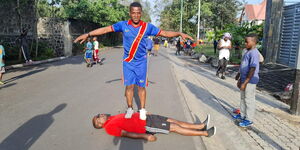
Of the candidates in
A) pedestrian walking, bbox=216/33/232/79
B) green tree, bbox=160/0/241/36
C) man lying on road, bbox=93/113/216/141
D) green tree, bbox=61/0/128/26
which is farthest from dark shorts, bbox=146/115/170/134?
green tree, bbox=160/0/241/36

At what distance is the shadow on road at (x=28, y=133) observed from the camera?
12.0 ft

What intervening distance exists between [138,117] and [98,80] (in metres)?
5.38

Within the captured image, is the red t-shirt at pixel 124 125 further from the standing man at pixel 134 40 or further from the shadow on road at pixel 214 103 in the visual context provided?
the shadow on road at pixel 214 103

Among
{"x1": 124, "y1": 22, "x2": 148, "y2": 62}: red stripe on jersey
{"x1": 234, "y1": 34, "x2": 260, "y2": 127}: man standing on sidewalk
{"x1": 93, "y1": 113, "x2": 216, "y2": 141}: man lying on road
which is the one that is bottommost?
{"x1": 93, "y1": 113, "x2": 216, "y2": 141}: man lying on road

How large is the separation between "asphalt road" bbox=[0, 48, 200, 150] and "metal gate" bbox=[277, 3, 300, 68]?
653 cm

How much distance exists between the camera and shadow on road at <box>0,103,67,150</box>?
3650mm

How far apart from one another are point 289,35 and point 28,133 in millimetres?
12423

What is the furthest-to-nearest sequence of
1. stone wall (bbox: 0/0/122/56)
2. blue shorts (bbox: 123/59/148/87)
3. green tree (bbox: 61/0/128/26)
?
green tree (bbox: 61/0/128/26), stone wall (bbox: 0/0/122/56), blue shorts (bbox: 123/59/148/87)

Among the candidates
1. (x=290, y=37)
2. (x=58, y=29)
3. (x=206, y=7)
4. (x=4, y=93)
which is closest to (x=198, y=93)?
(x=4, y=93)

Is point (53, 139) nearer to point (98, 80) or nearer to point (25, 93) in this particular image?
point (25, 93)

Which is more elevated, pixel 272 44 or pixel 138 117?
pixel 272 44

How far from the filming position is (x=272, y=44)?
12.5 metres

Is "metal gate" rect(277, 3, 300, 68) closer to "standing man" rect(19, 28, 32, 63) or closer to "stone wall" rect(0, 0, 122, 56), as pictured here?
"standing man" rect(19, 28, 32, 63)

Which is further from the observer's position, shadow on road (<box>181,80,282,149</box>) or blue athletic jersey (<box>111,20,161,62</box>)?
blue athletic jersey (<box>111,20,161,62</box>)
